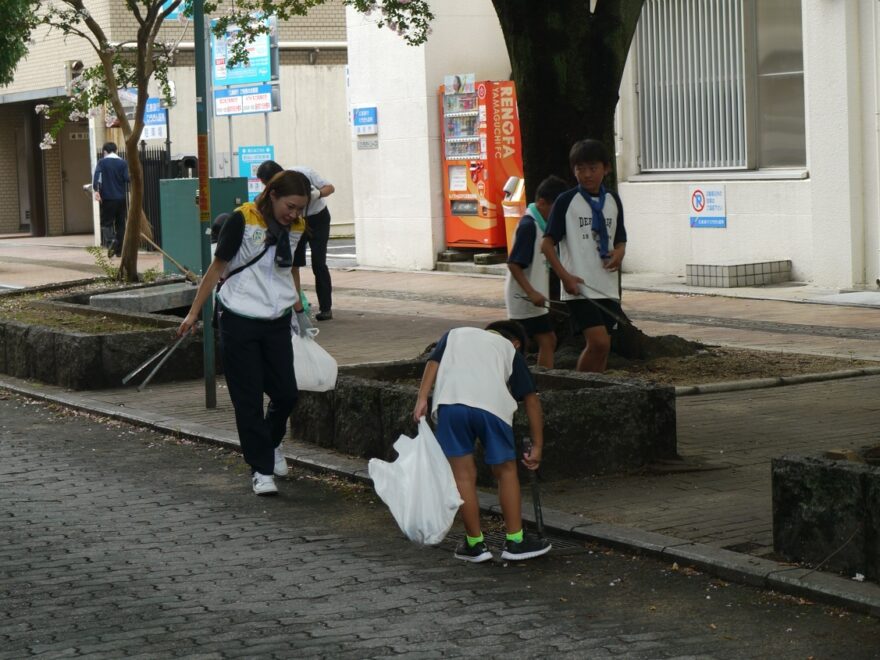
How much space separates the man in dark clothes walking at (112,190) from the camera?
2747 cm

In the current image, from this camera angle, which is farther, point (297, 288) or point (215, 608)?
Result: point (297, 288)

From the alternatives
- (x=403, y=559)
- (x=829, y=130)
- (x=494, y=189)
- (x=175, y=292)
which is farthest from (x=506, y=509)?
(x=494, y=189)

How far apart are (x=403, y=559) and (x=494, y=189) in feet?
49.8

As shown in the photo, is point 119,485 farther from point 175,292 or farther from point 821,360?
point 175,292

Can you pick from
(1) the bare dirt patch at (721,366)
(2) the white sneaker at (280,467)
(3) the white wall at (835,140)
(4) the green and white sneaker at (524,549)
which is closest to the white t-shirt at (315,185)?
(1) the bare dirt patch at (721,366)

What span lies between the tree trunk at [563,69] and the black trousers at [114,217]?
1724cm

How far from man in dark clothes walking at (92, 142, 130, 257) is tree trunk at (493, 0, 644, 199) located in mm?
17176

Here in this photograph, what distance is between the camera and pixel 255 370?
8.23 metres

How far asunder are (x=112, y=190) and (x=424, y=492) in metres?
22.0

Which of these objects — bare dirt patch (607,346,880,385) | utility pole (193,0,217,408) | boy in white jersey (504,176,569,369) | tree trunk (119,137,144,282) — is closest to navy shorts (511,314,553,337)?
boy in white jersey (504,176,569,369)

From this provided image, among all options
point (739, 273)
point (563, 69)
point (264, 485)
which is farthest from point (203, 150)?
point (739, 273)

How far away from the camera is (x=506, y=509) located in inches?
261

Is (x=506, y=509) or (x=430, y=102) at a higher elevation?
(x=430, y=102)

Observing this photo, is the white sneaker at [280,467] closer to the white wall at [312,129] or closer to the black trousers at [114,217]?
the black trousers at [114,217]
